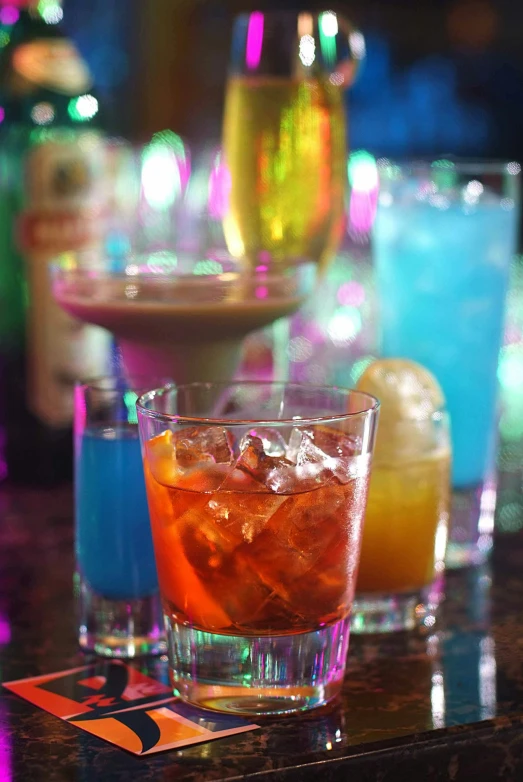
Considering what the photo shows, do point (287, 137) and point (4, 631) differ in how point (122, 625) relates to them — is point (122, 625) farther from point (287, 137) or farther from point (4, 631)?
point (287, 137)

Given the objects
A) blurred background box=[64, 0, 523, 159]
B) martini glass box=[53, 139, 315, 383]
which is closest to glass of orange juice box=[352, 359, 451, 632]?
martini glass box=[53, 139, 315, 383]

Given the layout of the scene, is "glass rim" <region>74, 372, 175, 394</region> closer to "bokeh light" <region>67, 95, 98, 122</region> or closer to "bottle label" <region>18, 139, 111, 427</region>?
"bottle label" <region>18, 139, 111, 427</region>

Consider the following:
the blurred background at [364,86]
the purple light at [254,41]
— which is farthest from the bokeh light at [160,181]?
the purple light at [254,41]

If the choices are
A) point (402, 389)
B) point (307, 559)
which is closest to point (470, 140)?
point (402, 389)

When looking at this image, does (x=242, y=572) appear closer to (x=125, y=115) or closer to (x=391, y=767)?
(x=391, y=767)

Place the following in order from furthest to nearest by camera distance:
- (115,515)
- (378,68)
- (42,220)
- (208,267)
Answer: (378,68)
(42,220)
(208,267)
(115,515)

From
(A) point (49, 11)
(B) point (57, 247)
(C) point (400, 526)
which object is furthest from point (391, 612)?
(A) point (49, 11)
